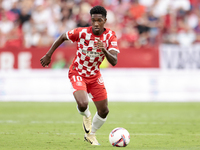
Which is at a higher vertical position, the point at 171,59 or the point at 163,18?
the point at 163,18

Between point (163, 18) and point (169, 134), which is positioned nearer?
point (169, 134)

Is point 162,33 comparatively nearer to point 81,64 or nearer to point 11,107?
point 11,107

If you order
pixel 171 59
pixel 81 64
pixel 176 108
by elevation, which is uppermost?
pixel 81 64

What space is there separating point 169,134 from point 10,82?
33.0 feet

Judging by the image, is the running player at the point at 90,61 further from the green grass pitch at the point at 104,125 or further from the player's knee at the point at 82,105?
the green grass pitch at the point at 104,125

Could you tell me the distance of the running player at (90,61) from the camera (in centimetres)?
693

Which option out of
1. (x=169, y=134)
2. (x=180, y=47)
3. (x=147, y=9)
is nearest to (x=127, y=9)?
(x=147, y=9)

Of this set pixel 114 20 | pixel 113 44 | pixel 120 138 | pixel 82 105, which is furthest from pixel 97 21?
pixel 114 20

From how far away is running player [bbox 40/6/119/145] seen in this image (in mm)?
6931

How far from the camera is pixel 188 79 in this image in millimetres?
16844

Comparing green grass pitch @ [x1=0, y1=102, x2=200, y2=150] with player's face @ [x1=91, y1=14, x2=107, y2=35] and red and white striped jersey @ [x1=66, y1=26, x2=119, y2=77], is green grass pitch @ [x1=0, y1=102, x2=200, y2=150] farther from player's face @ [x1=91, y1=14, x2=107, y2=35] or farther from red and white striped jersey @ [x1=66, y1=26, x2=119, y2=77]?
player's face @ [x1=91, y1=14, x2=107, y2=35]

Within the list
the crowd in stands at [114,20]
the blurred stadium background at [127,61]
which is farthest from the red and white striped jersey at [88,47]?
the crowd in stands at [114,20]

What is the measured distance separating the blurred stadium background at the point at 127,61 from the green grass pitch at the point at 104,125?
953mm

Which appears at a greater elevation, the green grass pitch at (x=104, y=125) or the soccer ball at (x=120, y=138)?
the soccer ball at (x=120, y=138)
